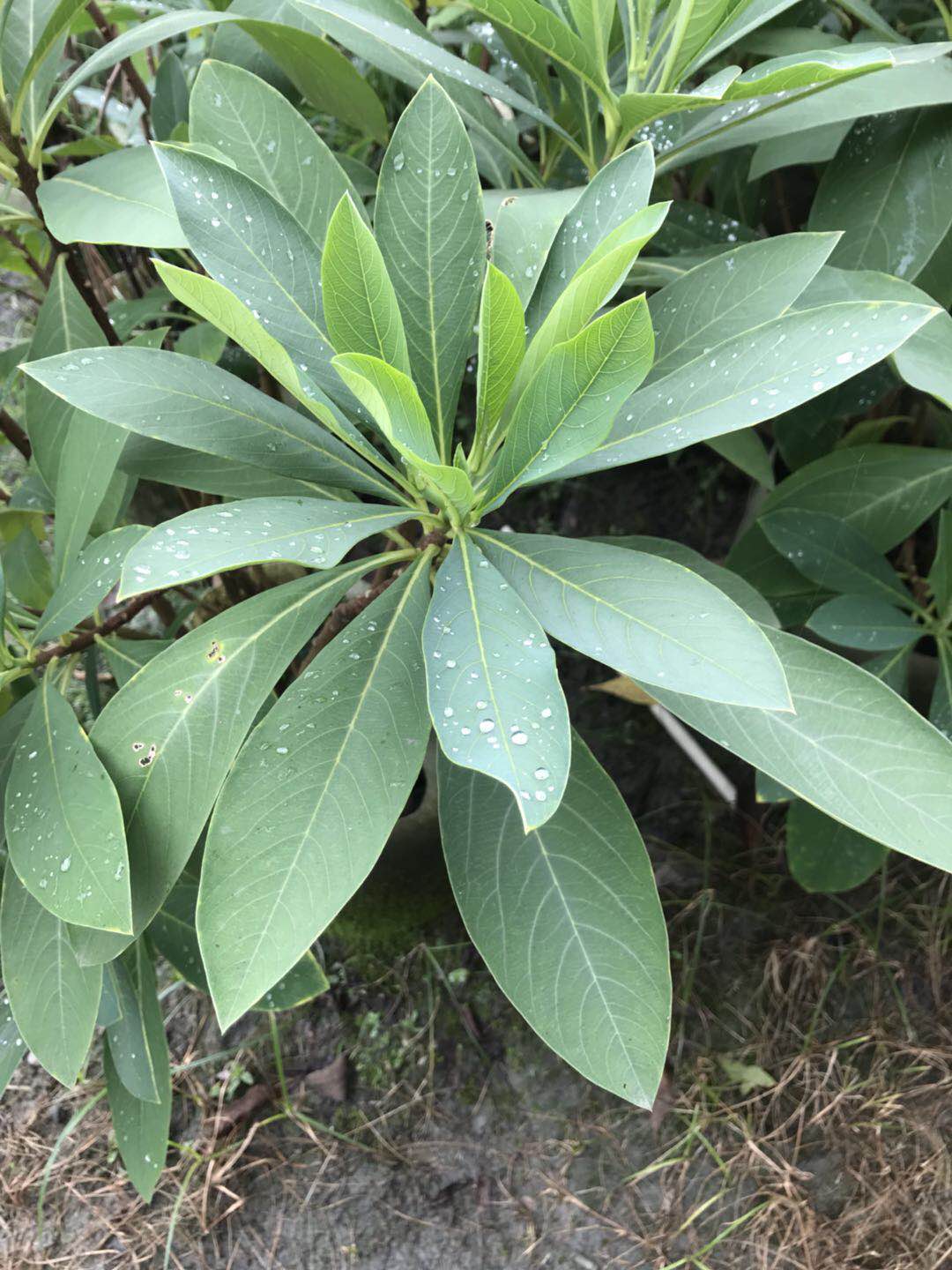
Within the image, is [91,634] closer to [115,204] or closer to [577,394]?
[115,204]

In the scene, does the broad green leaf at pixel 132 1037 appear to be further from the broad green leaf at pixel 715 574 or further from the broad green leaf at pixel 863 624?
the broad green leaf at pixel 863 624

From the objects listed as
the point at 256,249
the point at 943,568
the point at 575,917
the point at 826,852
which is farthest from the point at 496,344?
the point at 826,852

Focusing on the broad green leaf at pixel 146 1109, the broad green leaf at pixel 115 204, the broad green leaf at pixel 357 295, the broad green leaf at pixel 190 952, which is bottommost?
the broad green leaf at pixel 146 1109

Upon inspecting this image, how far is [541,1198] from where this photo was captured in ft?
4.50

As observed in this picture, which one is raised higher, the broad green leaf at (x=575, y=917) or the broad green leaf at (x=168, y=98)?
the broad green leaf at (x=168, y=98)

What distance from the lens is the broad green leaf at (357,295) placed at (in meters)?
0.63

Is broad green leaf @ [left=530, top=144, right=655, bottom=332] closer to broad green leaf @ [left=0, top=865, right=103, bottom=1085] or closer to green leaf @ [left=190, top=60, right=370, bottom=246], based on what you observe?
green leaf @ [left=190, top=60, right=370, bottom=246]

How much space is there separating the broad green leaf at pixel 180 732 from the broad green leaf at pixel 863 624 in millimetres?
670

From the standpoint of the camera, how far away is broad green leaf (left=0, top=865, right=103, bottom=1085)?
0.81 metres

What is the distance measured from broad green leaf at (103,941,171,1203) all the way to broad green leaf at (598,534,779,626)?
2.34 ft

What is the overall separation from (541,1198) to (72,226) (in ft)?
4.65

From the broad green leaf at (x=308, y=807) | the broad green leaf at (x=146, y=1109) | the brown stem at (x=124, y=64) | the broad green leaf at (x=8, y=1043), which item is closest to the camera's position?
A: the broad green leaf at (x=308, y=807)

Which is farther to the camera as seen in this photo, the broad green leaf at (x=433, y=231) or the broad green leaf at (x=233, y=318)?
the broad green leaf at (x=433, y=231)

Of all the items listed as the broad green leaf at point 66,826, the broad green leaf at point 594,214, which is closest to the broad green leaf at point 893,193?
the broad green leaf at point 594,214
